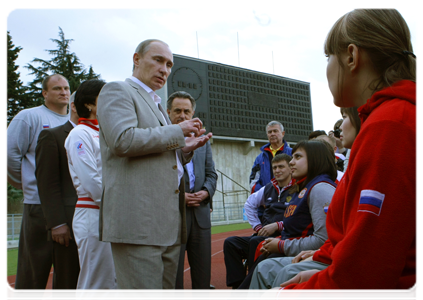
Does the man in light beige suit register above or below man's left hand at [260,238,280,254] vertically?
above

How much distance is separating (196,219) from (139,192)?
4.72 ft

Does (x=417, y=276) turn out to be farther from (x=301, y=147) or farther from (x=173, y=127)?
(x=301, y=147)

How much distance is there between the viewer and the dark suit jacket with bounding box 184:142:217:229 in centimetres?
310

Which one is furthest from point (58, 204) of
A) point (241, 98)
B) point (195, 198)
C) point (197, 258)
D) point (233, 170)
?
point (233, 170)

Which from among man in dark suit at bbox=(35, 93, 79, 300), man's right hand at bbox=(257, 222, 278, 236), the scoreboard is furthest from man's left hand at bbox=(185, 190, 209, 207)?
the scoreboard

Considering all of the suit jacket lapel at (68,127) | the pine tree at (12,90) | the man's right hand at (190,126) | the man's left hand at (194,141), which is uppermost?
the pine tree at (12,90)

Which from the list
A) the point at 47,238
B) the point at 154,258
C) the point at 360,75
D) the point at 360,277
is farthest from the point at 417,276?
the point at 47,238

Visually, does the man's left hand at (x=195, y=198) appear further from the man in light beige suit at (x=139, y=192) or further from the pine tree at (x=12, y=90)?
the pine tree at (x=12, y=90)

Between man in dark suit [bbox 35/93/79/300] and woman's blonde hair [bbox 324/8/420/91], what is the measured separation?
207 centimetres

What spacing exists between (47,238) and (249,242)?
1764mm

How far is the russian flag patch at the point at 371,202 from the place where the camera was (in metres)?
0.69

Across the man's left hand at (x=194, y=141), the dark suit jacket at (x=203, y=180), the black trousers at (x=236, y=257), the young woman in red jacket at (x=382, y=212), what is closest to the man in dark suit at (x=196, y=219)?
the dark suit jacket at (x=203, y=180)

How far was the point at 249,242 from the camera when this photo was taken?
340 cm

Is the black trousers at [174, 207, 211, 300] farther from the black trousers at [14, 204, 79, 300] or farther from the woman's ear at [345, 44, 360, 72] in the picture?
the woman's ear at [345, 44, 360, 72]
